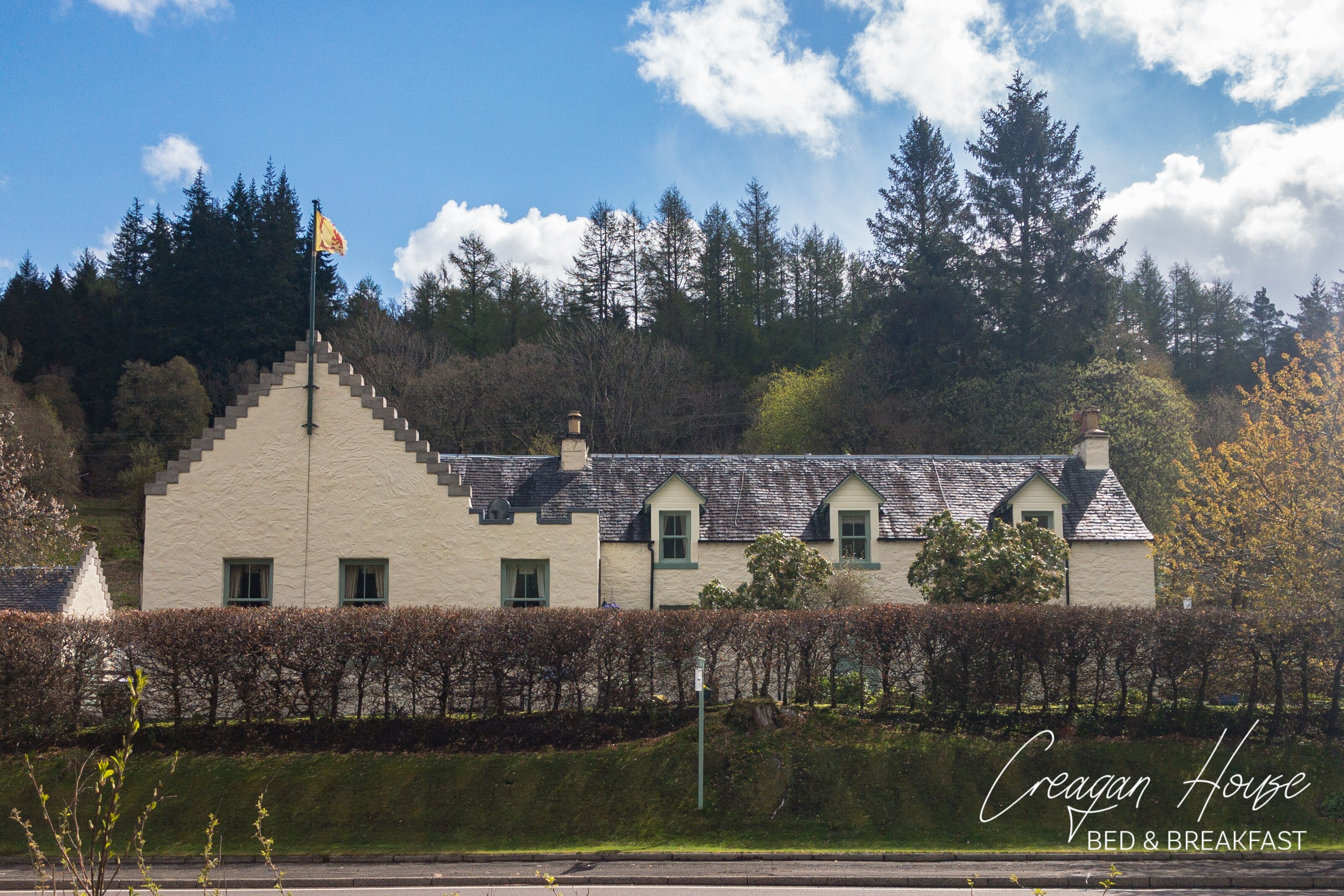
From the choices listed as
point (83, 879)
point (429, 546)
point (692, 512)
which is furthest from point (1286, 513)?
point (83, 879)

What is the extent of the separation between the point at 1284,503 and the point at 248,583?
24.4 m

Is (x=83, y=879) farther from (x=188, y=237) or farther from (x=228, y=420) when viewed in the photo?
(x=188, y=237)

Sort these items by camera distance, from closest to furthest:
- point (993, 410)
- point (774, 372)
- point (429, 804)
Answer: point (429, 804)
point (993, 410)
point (774, 372)

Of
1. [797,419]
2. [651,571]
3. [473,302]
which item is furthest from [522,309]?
Answer: [651,571]

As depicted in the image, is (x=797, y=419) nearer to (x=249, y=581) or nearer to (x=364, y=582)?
(x=364, y=582)

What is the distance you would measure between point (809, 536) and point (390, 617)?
13.6m

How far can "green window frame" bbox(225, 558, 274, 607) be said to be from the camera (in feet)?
80.8

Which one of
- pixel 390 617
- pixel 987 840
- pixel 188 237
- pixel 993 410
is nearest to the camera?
pixel 987 840

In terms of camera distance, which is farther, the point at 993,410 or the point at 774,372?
the point at 774,372

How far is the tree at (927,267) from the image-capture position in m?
52.5

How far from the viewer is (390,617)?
68.2 feet

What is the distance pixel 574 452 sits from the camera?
3075 cm

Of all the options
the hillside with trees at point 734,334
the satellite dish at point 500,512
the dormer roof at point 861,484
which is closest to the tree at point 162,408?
the hillside with trees at point 734,334

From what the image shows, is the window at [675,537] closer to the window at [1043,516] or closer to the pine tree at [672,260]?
the window at [1043,516]
